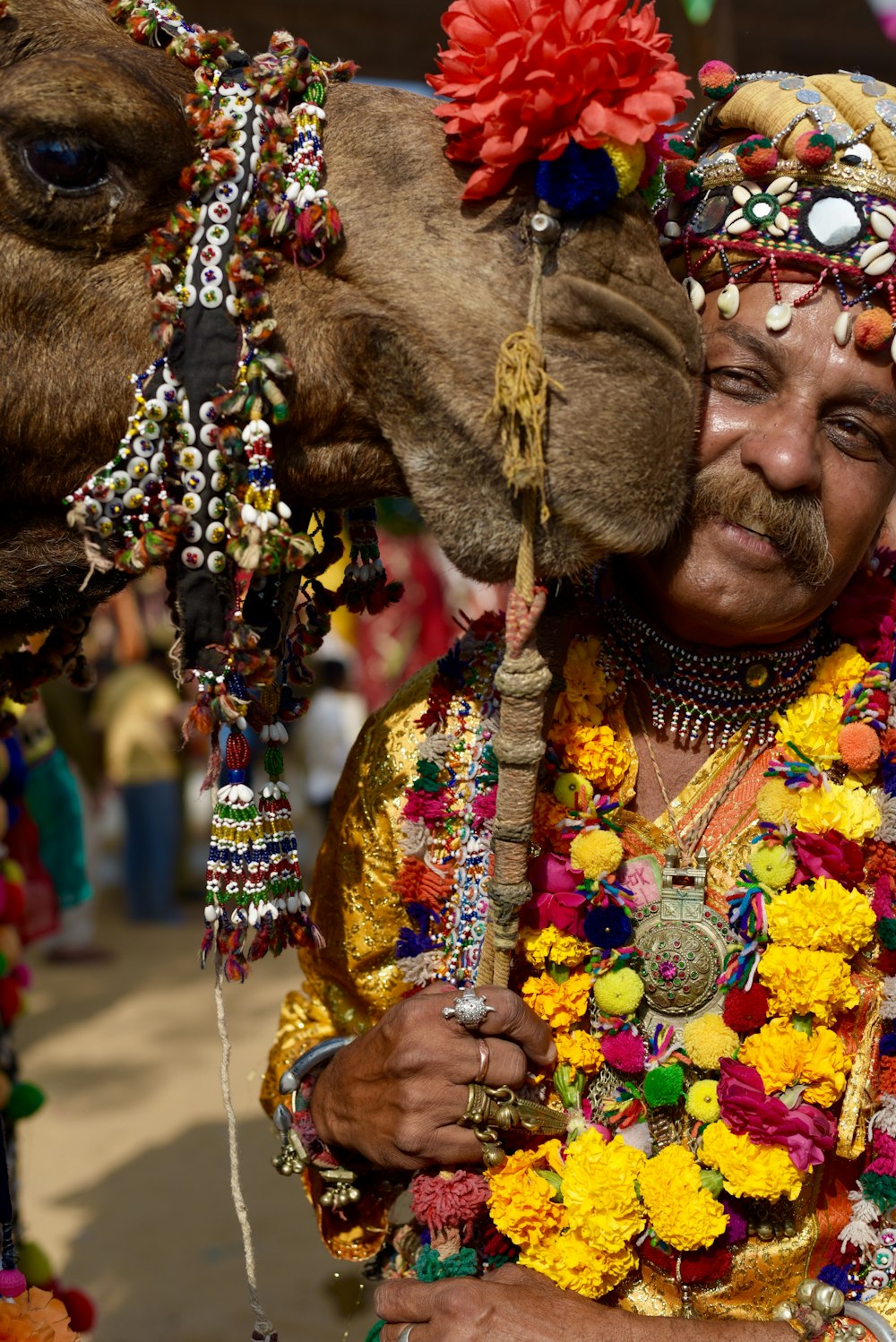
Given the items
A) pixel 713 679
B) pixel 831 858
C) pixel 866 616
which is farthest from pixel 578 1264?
pixel 866 616

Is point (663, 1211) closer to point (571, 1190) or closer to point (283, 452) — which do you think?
point (571, 1190)

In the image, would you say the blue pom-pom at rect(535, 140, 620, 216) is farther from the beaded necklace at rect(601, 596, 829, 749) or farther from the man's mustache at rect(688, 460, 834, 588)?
the beaded necklace at rect(601, 596, 829, 749)

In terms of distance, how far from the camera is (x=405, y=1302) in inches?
80.3

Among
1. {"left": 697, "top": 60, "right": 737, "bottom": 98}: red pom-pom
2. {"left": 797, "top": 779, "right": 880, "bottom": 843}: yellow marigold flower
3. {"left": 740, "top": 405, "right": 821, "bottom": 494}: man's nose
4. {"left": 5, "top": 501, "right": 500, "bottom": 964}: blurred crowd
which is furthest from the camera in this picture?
{"left": 5, "top": 501, "right": 500, "bottom": 964}: blurred crowd

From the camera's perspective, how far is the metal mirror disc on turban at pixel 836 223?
2.07 meters

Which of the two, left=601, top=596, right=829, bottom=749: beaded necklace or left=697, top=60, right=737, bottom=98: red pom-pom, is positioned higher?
left=697, top=60, right=737, bottom=98: red pom-pom

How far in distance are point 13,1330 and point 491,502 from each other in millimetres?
1437

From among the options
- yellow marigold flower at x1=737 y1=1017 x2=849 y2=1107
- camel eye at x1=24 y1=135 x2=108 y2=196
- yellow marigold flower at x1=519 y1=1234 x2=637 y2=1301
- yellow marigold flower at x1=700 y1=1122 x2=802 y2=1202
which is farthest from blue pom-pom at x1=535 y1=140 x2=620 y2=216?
yellow marigold flower at x1=519 y1=1234 x2=637 y2=1301

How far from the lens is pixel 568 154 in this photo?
175 cm

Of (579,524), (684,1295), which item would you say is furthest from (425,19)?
(684,1295)

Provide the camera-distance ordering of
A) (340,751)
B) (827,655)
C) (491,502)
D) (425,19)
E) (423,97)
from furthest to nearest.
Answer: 1. (340,751)
2. (425,19)
3. (827,655)
4. (423,97)
5. (491,502)

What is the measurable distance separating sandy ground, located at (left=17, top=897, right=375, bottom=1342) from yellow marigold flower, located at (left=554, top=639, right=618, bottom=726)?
1879 mm

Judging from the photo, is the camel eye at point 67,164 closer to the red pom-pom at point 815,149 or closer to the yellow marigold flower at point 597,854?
the red pom-pom at point 815,149

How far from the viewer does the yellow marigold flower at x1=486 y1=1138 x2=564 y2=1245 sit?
6.62ft
